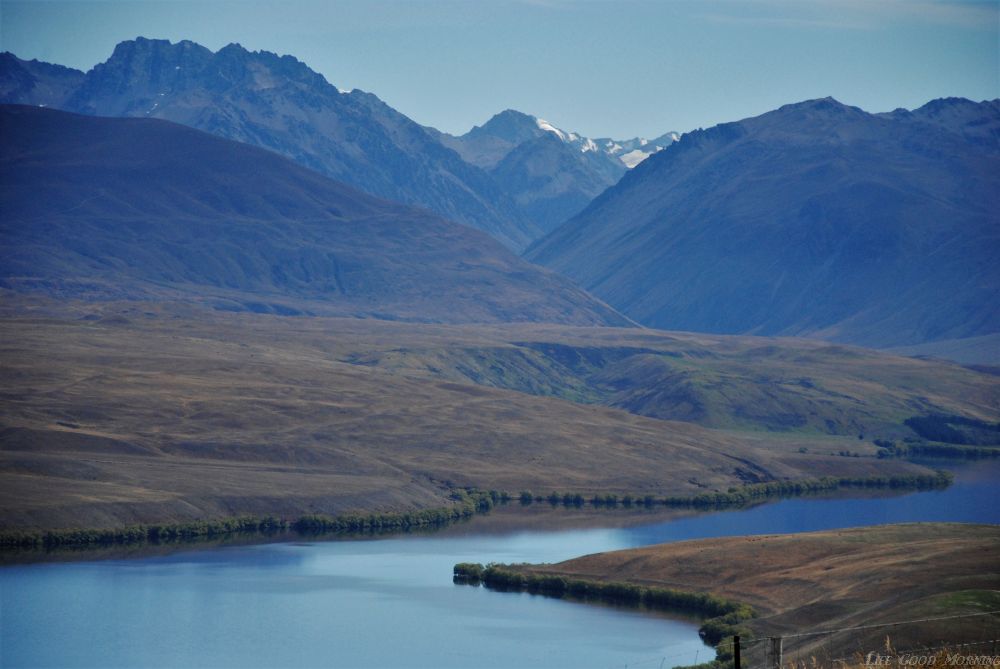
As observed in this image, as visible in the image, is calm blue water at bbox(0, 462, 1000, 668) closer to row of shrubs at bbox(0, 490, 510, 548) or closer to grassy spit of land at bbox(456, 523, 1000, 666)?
grassy spit of land at bbox(456, 523, 1000, 666)

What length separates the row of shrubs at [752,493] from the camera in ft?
419

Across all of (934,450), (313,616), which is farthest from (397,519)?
(934,450)

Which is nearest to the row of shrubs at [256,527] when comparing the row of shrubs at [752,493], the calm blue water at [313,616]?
the calm blue water at [313,616]

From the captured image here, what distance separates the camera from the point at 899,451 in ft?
566

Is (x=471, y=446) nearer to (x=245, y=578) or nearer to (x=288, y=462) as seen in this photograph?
(x=288, y=462)

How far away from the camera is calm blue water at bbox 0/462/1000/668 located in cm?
6247

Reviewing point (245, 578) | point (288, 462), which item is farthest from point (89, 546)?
point (288, 462)

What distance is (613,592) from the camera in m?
79.9

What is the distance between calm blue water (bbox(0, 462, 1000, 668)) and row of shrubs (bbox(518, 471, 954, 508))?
28339 millimetres

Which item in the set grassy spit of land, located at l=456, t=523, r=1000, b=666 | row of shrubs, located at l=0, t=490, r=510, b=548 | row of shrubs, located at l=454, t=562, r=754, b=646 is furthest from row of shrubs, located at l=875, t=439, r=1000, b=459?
row of shrubs, located at l=454, t=562, r=754, b=646

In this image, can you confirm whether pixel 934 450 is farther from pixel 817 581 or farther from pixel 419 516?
pixel 817 581

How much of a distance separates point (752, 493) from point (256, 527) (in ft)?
169

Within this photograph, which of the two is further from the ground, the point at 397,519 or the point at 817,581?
the point at 397,519

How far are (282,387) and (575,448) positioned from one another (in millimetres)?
34823
